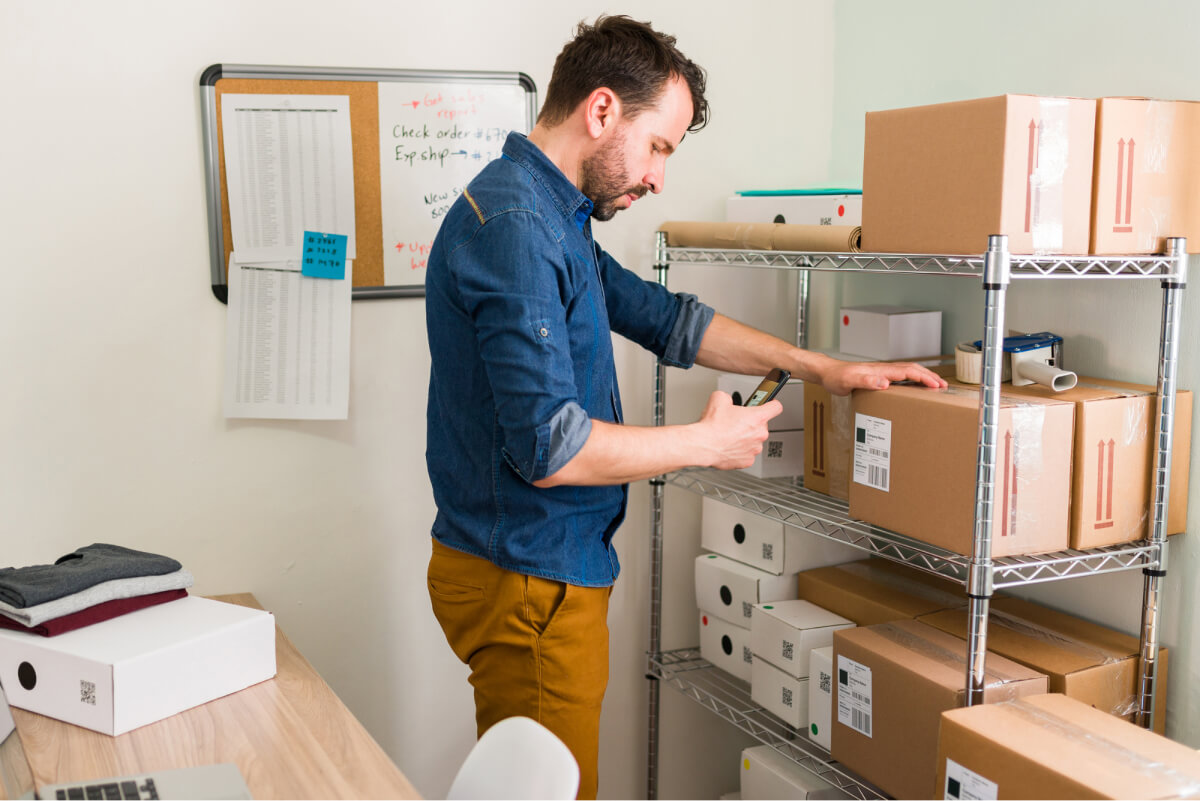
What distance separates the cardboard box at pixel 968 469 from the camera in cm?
146

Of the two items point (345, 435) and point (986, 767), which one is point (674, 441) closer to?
point (986, 767)

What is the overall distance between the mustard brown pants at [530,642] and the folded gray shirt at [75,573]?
0.46 m

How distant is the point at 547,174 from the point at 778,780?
1262mm

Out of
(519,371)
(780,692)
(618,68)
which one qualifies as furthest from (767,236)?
(780,692)

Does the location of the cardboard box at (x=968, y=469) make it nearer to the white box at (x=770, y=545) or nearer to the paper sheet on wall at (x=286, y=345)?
the white box at (x=770, y=545)

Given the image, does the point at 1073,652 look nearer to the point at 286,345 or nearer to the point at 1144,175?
the point at 1144,175

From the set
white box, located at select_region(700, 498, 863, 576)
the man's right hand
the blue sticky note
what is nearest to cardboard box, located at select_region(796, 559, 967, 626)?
white box, located at select_region(700, 498, 863, 576)

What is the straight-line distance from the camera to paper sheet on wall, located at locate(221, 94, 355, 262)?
6.55 ft

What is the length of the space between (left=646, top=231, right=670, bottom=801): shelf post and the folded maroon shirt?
3.55 ft

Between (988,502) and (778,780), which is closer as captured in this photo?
(988,502)

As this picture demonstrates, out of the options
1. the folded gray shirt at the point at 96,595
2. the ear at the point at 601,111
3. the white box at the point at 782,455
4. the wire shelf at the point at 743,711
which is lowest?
the wire shelf at the point at 743,711

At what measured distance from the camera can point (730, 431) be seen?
1.57 m

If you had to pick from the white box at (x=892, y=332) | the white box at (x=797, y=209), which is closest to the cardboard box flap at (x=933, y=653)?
the white box at (x=892, y=332)

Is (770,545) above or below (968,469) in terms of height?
below
